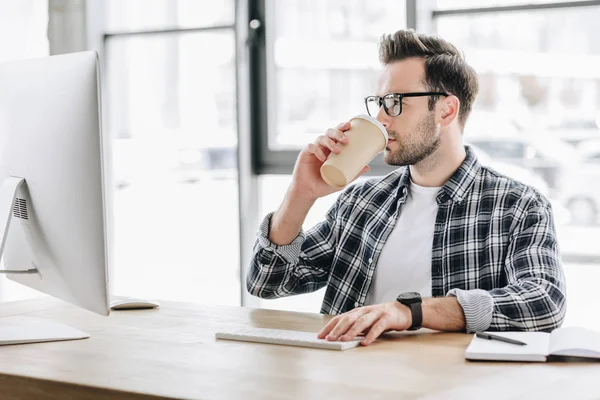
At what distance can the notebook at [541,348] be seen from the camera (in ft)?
4.74

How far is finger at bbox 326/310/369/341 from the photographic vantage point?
160 centimetres

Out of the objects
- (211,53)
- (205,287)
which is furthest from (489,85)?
(205,287)

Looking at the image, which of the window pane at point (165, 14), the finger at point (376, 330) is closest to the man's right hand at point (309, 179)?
the finger at point (376, 330)

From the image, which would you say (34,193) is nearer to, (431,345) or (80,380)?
(80,380)

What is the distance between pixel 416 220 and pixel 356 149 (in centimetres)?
55

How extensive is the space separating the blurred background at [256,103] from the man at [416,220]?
1013mm

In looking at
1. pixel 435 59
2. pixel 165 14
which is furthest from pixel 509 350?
pixel 165 14

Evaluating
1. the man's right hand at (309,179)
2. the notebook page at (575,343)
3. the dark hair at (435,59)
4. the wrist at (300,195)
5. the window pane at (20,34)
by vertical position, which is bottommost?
the notebook page at (575,343)

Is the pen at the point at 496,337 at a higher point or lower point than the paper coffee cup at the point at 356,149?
lower

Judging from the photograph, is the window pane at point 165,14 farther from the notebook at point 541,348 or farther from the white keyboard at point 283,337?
the notebook at point 541,348

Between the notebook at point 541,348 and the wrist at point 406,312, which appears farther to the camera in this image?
the wrist at point 406,312

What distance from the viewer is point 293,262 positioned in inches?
85.7

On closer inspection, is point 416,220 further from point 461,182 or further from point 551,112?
point 551,112

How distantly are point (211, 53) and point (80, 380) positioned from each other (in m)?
2.60
